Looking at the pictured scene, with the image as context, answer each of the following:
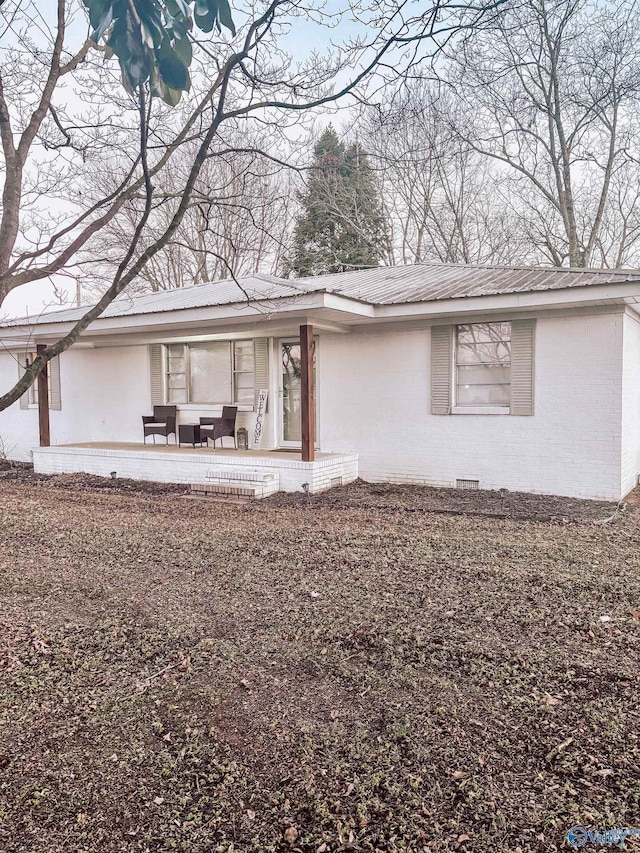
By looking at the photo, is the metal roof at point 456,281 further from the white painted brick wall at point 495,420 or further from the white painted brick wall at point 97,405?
the white painted brick wall at point 97,405

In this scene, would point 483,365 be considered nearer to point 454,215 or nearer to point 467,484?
point 467,484

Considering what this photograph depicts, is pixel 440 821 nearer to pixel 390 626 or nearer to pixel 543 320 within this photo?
pixel 390 626

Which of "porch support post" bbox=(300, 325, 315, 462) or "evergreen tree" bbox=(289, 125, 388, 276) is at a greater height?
"evergreen tree" bbox=(289, 125, 388, 276)

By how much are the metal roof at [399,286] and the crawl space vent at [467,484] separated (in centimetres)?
279

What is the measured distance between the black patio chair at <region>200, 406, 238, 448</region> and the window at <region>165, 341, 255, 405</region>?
36cm

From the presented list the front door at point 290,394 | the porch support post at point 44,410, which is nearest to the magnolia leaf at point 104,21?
the front door at point 290,394

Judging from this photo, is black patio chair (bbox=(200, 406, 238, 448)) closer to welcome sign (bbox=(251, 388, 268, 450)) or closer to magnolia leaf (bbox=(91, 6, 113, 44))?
welcome sign (bbox=(251, 388, 268, 450))

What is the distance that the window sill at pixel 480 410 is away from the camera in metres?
8.41

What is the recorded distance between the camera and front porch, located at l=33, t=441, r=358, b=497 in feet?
28.5

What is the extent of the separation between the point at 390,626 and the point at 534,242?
17.8 m

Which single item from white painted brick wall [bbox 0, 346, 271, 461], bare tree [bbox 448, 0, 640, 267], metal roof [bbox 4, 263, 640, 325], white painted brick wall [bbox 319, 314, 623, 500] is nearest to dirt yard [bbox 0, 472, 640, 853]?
white painted brick wall [bbox 319, 314, 623, 500]

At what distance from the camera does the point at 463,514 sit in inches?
281

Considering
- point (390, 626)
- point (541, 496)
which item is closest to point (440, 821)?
point (390, 626)

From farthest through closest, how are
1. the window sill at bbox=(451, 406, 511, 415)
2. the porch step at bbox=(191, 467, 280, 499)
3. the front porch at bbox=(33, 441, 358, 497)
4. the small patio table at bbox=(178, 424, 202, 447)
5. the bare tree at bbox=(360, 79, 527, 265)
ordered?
1. the bare tree at bbox=(360, 79, 527, 265)
2. the small patio table at bbox=(178, 424, 202, 447)
3. the front porch at bbox=(33, 441, 358, 497)
4. the porch step at bbox=(191, 467, 280, 499)
5. the window sill at bbox=(451, 406, 511, 415)
